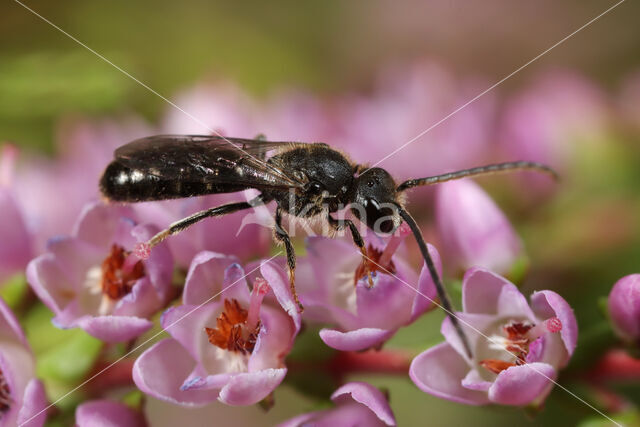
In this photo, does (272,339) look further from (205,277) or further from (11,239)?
(11,239)

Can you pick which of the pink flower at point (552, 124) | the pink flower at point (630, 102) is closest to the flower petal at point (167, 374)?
the pink flower at point (552, 124)

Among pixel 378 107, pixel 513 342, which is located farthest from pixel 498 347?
pixel 378 107

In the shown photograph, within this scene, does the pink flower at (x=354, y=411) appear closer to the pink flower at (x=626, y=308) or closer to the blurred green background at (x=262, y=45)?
the pink flower at (x=626, y=308)

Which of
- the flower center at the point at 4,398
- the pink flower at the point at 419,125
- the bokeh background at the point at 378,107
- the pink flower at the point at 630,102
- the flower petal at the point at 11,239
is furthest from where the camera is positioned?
the pink flower at the point at 630,102

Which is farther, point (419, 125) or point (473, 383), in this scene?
point (419, 125)

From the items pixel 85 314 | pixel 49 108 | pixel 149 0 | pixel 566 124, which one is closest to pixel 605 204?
pixel 566 124

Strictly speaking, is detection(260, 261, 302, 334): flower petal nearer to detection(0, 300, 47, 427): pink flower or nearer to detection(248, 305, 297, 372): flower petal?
detection(248, 305, 297, 372): flower petal
